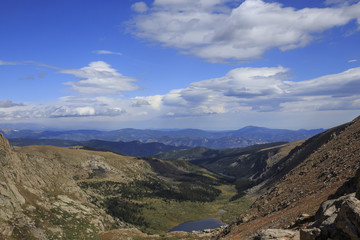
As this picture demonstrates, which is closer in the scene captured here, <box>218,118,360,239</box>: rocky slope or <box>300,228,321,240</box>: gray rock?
<box>300,228,321,240</box>: gray rock

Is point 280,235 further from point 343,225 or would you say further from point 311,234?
point 343,225

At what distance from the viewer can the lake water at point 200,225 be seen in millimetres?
153750

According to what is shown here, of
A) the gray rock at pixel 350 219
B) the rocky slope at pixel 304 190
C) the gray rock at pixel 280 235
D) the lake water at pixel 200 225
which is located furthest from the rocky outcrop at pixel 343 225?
the lake water at pixel 200 225

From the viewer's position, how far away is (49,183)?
339 feet

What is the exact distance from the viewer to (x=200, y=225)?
531 ft

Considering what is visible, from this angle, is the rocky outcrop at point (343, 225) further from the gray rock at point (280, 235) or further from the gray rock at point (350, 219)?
the gray rock at point (280, 235)

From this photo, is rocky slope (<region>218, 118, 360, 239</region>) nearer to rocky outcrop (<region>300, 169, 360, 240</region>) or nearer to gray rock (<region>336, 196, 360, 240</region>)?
rocky outcrop (<region>300, 169, 360, 240</region>)

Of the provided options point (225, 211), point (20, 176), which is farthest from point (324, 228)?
point (225, 211)

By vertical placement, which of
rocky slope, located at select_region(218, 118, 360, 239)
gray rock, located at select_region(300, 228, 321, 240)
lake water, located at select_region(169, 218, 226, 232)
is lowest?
lake water, located at select_region(169, 218, 226, 232)

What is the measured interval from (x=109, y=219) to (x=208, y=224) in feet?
258

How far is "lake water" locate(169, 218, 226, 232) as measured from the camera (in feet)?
504

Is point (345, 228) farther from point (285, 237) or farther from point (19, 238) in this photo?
point (19, 238)

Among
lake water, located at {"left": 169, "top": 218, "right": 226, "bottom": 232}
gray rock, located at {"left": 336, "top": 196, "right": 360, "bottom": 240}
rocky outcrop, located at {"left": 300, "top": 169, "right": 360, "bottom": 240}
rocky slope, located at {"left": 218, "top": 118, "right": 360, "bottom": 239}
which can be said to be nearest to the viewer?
gray rock, located at {"left": 336, "top": 196, "right": 360, "bottom": 240}

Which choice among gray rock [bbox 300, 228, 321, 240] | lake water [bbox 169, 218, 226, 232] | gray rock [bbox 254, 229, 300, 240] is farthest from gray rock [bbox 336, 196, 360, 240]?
lake water [bbox 169, 218, 226, 232]
